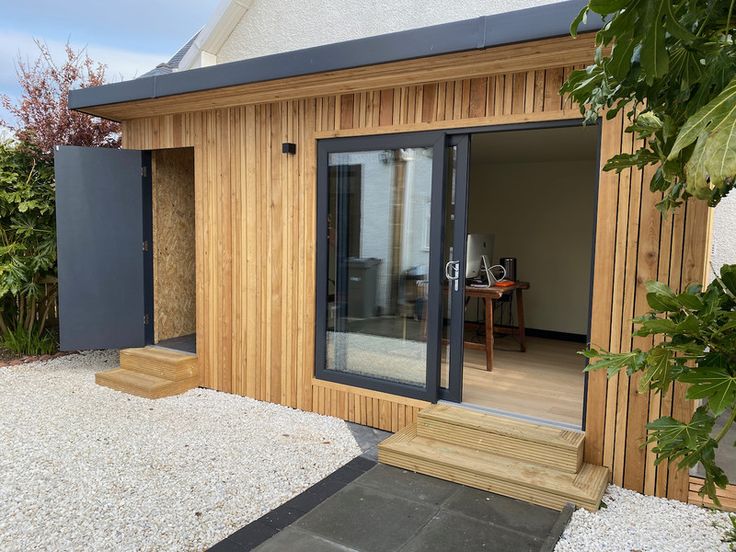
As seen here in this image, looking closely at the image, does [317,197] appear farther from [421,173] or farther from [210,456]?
[210,456]

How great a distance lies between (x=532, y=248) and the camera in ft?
22.6

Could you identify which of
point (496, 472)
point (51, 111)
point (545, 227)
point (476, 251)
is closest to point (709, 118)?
point (496, 472)

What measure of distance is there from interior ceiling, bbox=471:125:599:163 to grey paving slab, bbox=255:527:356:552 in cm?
309

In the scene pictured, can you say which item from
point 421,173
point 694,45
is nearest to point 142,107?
point 421,173

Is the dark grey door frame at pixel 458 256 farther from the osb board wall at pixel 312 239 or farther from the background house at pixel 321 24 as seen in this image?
the background house at pixel 321 24

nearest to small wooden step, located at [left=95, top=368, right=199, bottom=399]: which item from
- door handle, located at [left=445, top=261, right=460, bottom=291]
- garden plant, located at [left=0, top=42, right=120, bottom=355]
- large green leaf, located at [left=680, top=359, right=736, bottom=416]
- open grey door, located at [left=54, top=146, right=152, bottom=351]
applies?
open grey door, located at [left=54, top=146, right=152, bottom=351]

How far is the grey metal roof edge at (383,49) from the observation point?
281 cm

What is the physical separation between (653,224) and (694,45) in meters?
2.11

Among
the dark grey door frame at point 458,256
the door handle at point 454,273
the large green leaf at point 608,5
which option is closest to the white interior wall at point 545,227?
the dark grey door frame at point 458,256

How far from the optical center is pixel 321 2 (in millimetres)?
5473

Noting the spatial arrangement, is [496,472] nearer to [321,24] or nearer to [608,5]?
[608,5]

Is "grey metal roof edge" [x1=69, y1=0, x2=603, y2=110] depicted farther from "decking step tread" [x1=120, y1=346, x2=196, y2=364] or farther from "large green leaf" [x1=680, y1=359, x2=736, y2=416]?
"decking step tread" [x1=120, y1=346, x2=196, y2=364]

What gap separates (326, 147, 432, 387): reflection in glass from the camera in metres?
3.84

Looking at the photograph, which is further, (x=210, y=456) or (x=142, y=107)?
(x=142, y=107)
